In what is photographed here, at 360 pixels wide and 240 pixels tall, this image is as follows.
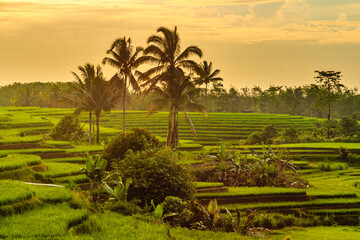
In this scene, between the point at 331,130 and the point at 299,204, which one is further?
the point at 331,130

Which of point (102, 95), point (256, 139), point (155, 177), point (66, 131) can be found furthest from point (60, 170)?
point (256, 139)

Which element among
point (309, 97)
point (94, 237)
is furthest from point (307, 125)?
point (94, 237)

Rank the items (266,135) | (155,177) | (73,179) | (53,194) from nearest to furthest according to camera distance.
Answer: (53,194)
(155,177)
(73,179)
(266,135)

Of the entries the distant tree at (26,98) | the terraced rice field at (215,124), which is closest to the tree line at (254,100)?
the distant tree at (26,98)

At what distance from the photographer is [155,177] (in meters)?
13.6

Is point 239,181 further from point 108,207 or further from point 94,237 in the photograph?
point 94,237

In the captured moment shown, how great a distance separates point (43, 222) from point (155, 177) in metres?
5.43

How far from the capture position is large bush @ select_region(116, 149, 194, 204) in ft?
43.7

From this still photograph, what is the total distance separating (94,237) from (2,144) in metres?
16.9

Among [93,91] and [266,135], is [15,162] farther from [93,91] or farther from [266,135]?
[266,135]

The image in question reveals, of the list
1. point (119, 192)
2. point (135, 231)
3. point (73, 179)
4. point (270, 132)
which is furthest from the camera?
point (270, 132)

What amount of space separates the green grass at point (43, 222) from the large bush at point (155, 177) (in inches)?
146

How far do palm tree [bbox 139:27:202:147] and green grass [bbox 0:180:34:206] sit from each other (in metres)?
18.8

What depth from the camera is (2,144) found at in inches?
919
